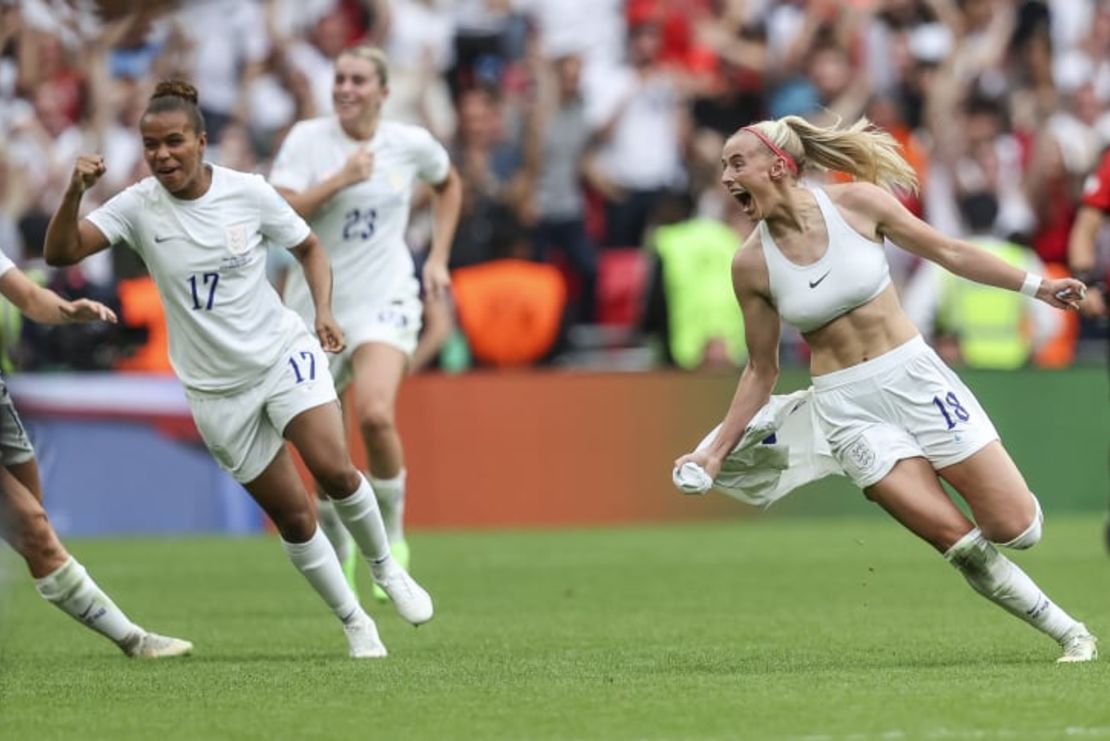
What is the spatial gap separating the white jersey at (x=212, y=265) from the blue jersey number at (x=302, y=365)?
0.06 metres

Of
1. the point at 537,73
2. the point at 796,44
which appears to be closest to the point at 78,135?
the point at 537,73

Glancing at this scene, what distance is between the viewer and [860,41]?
846 inches

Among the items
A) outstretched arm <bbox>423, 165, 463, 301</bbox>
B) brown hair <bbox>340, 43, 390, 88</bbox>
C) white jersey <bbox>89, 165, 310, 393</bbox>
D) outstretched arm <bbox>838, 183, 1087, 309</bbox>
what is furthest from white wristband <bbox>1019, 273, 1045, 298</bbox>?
brown hair <bbox>340, 43, 390, 88</bbox>

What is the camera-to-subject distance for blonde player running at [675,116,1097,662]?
29.5ft

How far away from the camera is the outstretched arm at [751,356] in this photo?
9.32 meters

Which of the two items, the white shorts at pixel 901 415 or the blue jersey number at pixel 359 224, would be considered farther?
the blue jersey number at pixel 359 224

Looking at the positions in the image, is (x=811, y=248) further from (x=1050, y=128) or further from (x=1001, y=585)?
(x=1050, y=128)

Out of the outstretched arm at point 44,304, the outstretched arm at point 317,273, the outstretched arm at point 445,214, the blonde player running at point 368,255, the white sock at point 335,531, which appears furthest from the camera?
the outstretched arm at point 445,214

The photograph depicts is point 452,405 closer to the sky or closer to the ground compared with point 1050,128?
closer to the ground

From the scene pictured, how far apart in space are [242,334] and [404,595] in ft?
4.56

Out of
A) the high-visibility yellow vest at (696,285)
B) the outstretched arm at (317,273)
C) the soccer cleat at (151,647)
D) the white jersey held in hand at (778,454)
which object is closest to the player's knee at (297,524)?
the outstretched arm at (317,273)

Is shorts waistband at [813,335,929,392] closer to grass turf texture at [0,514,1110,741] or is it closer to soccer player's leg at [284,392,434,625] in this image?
grass turf texture at [0,514,1110,741]

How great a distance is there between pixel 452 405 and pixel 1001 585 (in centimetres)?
987

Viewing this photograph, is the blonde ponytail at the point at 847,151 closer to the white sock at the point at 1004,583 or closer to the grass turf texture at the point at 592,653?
the white sock at the point at 1004,583
